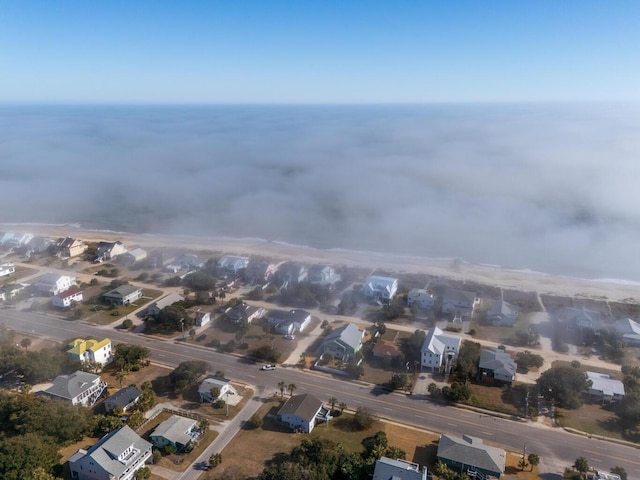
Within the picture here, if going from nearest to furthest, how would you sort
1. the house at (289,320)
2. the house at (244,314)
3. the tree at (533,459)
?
the tree at (533,459) < the house at (289,320) < the house at (244,314)

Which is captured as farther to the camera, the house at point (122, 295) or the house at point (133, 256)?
the house at point (133, 256)

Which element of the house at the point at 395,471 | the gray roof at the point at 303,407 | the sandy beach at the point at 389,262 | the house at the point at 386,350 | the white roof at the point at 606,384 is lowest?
the sandy beach at the point at 389,262

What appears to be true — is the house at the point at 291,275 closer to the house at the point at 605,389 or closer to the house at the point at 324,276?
the house at the point at 324,276

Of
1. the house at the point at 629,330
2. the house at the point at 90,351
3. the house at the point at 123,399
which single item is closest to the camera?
the house at the point at 123,399

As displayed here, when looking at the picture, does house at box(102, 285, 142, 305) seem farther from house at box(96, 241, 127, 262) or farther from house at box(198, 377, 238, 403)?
house at box(198, 377, 238, 403)

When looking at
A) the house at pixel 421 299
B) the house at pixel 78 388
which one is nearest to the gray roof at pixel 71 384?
the house at pixel 78 388

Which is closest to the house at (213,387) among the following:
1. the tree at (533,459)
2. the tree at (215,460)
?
the tree at (215,460)

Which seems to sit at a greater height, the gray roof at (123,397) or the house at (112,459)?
the house at (112,459)
